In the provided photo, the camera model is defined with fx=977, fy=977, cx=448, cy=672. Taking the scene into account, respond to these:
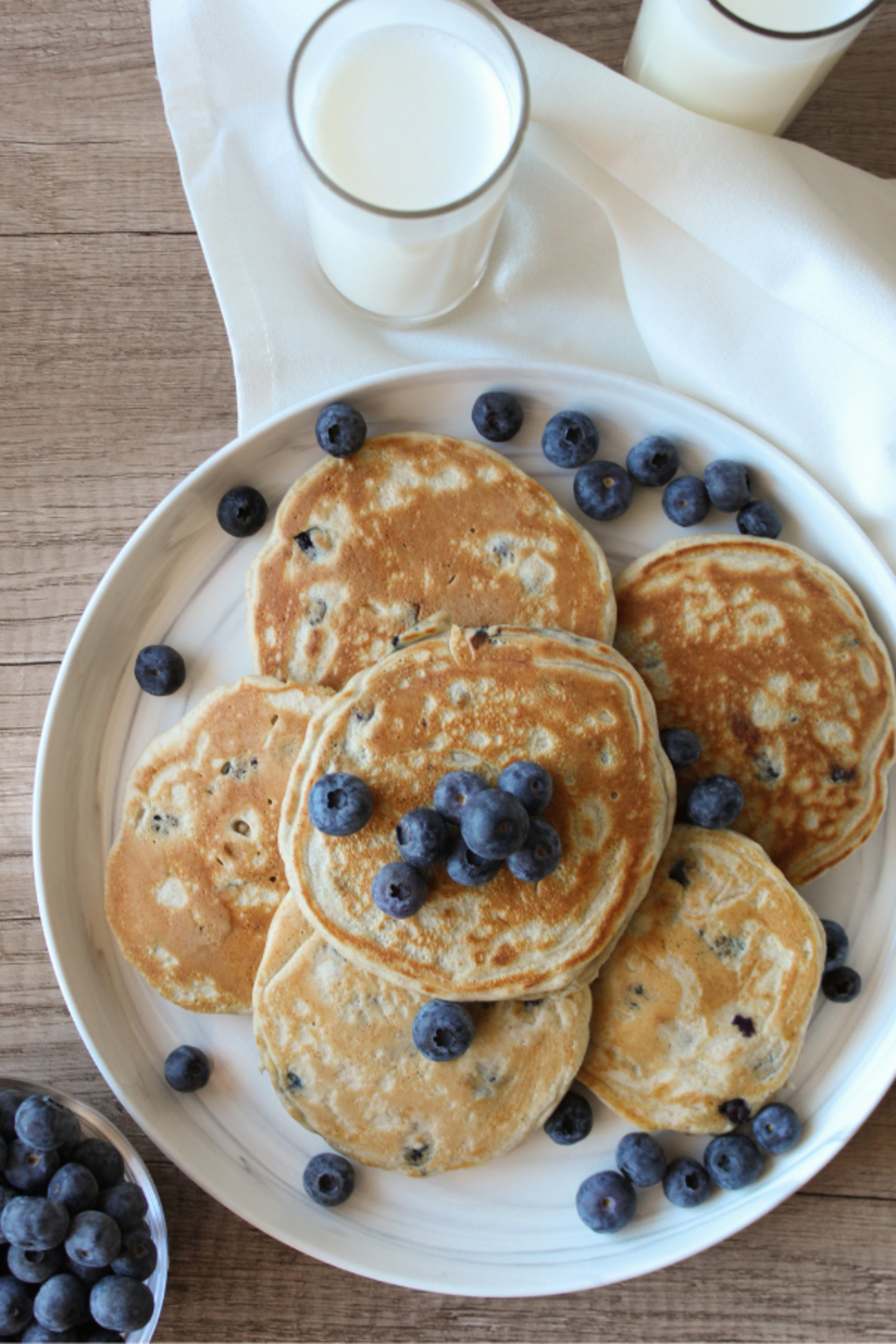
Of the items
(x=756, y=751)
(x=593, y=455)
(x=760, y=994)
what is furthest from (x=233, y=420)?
(x=760, y=994)

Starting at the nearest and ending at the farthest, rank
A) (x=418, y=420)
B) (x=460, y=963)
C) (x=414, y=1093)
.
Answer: (x=460, y=963)
(x=414, y=1093)
(x=418, y=420)

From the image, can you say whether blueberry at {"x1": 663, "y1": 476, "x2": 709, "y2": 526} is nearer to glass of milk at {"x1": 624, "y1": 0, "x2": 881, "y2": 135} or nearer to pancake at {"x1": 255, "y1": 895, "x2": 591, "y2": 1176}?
glass of milk at {"x1": 624, "y1": 0, "x2": 881, "y2": 135}

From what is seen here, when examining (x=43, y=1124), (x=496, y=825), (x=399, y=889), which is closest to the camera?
(x=496, y=825)

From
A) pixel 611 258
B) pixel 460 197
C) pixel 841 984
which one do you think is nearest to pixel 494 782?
pixel 841 984

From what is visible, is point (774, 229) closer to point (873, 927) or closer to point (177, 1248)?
point (873, 927)

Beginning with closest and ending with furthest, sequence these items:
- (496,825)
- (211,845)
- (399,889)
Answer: (496,825)
(399,889)
(211,845)

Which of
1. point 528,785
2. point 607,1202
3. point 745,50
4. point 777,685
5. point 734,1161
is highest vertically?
point 745,50

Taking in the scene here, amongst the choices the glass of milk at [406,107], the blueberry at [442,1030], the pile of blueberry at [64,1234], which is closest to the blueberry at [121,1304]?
the pile of blueberry at [64,1234]

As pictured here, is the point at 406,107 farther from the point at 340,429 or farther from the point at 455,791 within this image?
the point at 455,791
